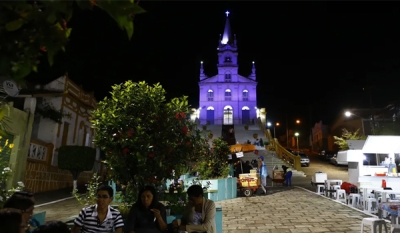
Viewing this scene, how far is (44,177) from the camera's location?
49.2 ft

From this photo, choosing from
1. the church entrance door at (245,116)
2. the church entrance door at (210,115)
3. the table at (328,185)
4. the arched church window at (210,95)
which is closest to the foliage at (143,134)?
the table at (328,185)

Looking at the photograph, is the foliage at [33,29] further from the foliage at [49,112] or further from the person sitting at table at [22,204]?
the foliage at [49,112]

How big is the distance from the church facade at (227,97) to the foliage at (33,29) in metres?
44.0

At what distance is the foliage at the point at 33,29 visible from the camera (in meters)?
1.55

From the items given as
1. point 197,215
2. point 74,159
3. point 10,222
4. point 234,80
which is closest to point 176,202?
point 197,215

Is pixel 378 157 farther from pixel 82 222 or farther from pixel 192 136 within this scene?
pixel 82 222

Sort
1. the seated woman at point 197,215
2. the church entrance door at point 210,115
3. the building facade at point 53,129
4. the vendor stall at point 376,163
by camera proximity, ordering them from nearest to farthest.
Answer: the seated woman at point 197,215 < the vendor stall at point 376,163 < the building facade at point 53,129 < the church entrance door at point 210,115

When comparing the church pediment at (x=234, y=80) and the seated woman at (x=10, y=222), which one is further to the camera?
the church pediment at (x=234, y=80)

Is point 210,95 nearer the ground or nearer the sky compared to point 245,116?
nearer the sky

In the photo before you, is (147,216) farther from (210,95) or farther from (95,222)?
(210,95)

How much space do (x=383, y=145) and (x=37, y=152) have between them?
16141 mm

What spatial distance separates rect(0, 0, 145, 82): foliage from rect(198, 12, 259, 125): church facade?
144 feet

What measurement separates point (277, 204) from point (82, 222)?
8.60m

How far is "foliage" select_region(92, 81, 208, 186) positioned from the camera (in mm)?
5441
